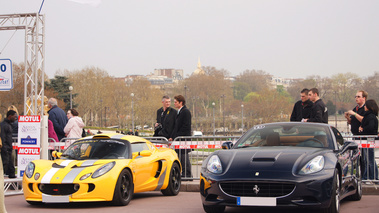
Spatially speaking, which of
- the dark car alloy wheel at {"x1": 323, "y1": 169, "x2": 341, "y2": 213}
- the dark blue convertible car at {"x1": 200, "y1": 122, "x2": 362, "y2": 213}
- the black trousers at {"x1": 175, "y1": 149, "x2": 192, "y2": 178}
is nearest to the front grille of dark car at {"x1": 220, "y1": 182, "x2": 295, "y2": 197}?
the dark blue convertible car at {"x1": 200, "y1": 122, "x2": 362, "y2": 213}

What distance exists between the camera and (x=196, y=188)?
1325 cm

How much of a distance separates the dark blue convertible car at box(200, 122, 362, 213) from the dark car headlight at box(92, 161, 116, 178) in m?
2.12

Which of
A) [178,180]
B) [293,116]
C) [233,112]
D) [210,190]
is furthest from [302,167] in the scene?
[233,112]

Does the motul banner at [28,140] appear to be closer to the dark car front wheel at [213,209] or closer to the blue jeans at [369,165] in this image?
the dark car front wheel at [213,209]

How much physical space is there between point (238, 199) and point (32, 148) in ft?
22.7

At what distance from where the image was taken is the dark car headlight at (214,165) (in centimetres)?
809

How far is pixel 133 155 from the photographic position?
1066cm

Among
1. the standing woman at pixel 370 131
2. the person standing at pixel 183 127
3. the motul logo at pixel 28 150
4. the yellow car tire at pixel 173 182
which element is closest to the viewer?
the yellow car tire at pixel 173 182

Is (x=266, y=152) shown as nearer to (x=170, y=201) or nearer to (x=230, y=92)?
(x=170, y=201)

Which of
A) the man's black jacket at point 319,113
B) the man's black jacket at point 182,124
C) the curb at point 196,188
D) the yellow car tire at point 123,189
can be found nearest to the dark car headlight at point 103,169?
the yellow car tire at point 123,189

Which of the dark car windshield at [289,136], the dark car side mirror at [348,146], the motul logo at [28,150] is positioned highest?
the dark car windshield at [289,136]

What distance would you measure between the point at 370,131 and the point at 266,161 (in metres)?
5.89

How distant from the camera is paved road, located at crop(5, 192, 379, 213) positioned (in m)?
9.21

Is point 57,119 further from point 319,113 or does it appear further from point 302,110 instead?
point 319,113
